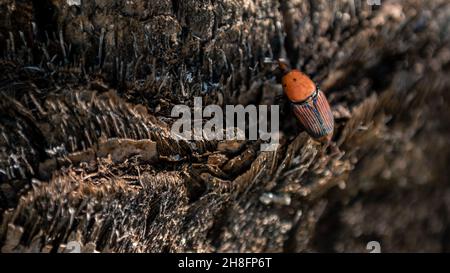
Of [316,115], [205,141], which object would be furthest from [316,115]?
[205,141]

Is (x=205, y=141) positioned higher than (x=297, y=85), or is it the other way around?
(x=297, y=85)

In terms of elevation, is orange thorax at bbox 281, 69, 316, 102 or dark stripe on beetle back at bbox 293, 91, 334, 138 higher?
orange thorax at bbox 281, 69, 316, 102

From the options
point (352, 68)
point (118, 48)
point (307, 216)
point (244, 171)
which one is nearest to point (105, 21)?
point (118, 48)

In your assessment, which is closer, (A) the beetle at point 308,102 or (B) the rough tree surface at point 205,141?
(B) the rough tree surface at point 205,141

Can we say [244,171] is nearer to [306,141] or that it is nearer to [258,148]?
[258,148]

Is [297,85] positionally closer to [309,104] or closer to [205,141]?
[309,104]

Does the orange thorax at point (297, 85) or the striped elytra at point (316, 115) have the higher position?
the orange thorax at point (297, 85)

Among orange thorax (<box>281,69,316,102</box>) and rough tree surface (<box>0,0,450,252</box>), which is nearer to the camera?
rough tree surface (<box>0,0,450,252</box>)

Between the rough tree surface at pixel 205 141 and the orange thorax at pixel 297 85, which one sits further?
the orange thorax at pixel 297 85
